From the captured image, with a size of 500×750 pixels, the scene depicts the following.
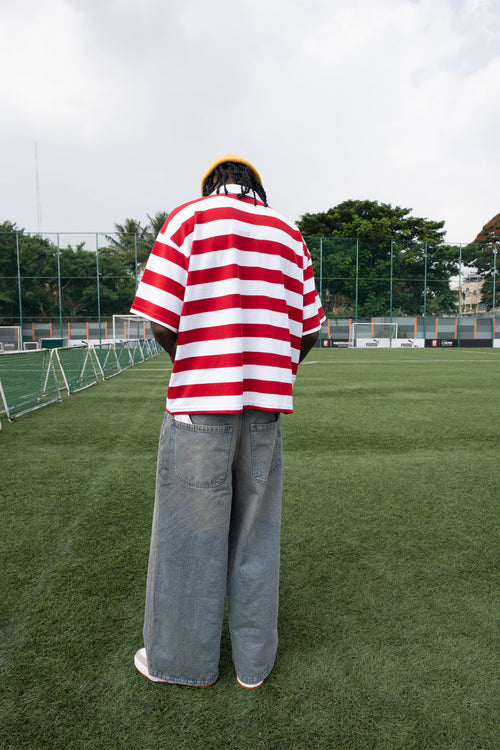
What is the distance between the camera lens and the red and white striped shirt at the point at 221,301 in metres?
1.44

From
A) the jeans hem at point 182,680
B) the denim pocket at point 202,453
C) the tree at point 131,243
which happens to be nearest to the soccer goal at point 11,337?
the tree at point 131,243

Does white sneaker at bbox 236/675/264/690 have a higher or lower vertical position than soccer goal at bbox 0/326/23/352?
lower

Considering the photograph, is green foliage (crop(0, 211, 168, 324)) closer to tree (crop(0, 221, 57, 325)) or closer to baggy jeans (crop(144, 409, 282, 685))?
tree (crop(0, 221, 57, 325))

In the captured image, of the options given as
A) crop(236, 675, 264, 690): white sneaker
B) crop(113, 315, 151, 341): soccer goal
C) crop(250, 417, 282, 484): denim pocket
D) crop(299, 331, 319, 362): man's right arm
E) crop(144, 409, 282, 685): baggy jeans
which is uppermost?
crop(113, 315, 151, 341): soccer goal

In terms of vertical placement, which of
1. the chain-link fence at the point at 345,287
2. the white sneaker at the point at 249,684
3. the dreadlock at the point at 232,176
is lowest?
the white sneaker at the point at 249,684

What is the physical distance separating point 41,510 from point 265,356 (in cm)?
236

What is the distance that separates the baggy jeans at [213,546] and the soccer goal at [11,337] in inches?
1239

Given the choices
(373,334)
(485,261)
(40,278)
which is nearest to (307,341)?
(373,334)

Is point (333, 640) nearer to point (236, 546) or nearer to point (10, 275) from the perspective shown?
point (236, 546)

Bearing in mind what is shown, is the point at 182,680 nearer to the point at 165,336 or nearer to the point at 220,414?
the point at 220,414

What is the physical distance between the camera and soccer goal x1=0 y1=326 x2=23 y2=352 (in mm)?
30375

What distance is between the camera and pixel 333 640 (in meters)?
1.92

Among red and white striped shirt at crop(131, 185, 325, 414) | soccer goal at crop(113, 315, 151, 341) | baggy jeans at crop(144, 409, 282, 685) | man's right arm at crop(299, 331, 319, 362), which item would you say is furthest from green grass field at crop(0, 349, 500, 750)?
soccer goal at crop(113, 315, 151, 341)

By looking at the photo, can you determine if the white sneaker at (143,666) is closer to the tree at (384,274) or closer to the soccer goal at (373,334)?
the soccer goal at (373,334)
